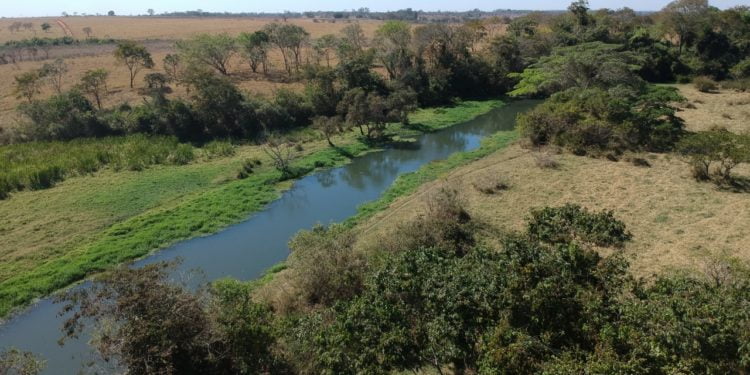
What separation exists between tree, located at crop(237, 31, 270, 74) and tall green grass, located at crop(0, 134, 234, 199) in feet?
59.1

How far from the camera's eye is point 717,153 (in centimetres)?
2162


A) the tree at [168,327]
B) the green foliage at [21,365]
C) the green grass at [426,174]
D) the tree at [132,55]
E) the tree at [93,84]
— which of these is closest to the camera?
the green foliage at [21,365]

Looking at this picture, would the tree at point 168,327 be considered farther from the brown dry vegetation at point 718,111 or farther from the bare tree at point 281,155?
the brown dry vegetation at point 718,111

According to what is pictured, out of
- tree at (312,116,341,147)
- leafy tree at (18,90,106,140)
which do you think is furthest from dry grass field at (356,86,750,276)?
leafy tree at (18,90,106,140)

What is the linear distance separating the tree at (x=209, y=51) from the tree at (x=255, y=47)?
1.27 meters

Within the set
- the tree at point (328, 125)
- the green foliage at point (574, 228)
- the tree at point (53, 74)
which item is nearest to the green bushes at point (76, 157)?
the tree at point (328, 125)

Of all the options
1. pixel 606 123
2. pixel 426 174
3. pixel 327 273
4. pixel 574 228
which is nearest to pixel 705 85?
pixel 606 123

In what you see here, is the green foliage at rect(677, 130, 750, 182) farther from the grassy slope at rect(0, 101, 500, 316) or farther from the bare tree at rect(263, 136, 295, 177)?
the bare tree at rect(263, 136, 295, 177)

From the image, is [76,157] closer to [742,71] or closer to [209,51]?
[209,51]

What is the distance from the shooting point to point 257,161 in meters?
29.4

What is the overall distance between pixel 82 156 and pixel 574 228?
2819 centimetres

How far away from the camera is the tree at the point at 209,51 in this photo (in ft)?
153

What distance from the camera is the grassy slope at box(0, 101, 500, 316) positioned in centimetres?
1823

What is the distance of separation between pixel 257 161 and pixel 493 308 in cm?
2175
